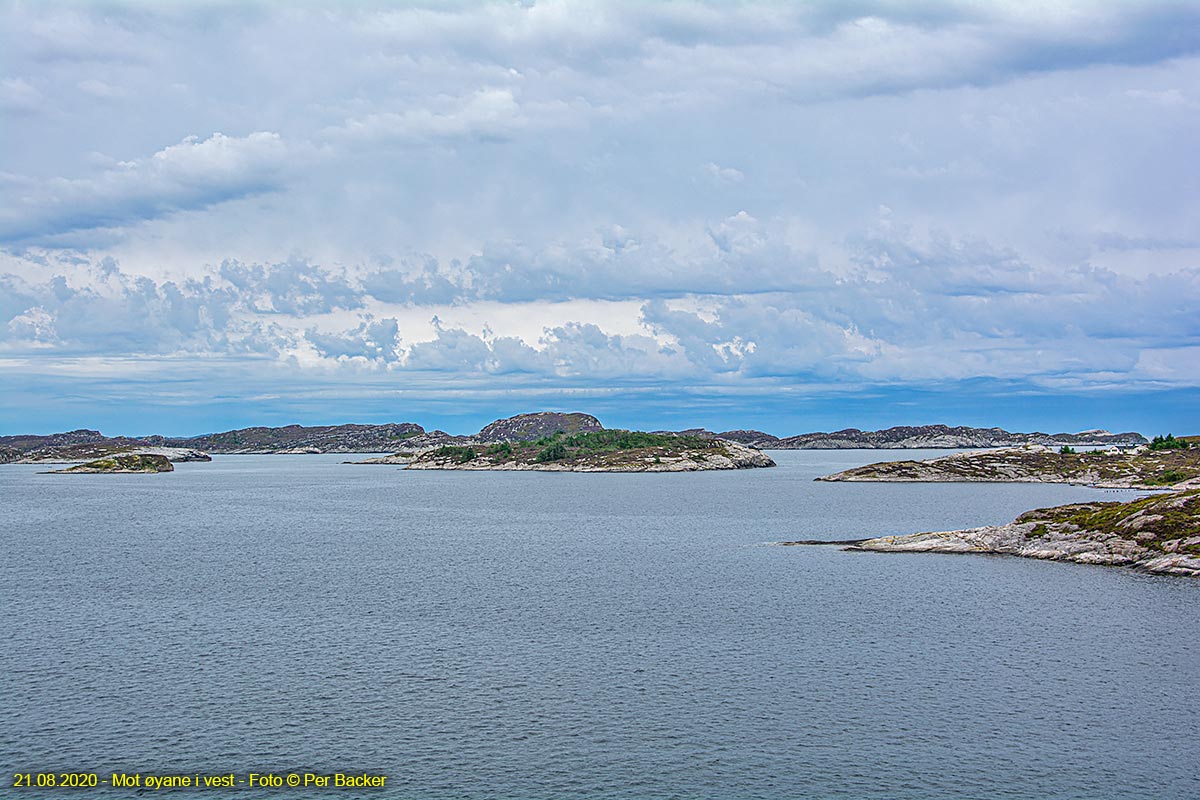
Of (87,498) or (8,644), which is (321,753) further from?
(87,498)

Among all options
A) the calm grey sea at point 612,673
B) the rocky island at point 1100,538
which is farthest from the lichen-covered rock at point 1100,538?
the calm grey sea at point 612,673

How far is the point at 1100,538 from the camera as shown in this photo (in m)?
91.1

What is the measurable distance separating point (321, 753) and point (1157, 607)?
191ft

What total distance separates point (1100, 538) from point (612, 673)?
62417mm

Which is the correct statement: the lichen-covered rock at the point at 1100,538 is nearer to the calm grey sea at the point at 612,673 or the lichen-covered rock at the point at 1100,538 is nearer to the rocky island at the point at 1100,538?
the rocky island at the point at 1100,538

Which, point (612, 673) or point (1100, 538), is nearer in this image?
point (612, 673)

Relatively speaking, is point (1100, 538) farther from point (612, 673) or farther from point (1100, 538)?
point (612, 673)

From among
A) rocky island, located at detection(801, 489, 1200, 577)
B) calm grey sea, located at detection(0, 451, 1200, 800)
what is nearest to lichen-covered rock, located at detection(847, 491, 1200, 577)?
rocky island, located at detection(801, 489, 1200, 577)

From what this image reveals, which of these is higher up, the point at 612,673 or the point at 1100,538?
the point at 1100,538

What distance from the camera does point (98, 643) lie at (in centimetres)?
5616

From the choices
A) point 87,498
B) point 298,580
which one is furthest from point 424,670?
point 87,498

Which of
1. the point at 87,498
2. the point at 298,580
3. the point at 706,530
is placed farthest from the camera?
the point at 87,498

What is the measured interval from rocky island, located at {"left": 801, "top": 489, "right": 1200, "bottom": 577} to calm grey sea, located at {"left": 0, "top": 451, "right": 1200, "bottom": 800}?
413 centimetres

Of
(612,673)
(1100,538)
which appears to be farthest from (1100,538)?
(612,673)
